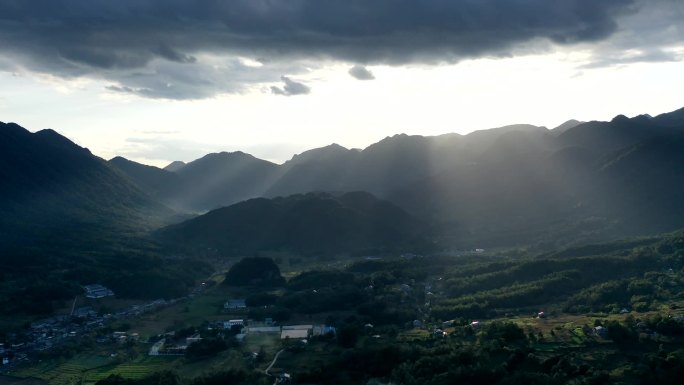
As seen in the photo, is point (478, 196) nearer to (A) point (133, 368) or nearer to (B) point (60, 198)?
(B) point (60, 198)

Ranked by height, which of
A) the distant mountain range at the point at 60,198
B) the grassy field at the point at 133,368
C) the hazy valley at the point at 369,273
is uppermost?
the distant mountain range at the point at 60,198

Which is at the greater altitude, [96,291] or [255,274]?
[96,291]

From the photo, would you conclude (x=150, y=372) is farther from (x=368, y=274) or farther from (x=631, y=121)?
(x=631, y=121)

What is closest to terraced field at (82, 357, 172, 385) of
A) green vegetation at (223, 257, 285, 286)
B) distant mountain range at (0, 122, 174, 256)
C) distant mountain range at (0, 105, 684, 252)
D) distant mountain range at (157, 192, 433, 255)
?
green vegetation at (223, 257, 285, 286)

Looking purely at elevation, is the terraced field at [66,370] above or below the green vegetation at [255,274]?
below

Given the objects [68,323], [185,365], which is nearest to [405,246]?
[68,323]

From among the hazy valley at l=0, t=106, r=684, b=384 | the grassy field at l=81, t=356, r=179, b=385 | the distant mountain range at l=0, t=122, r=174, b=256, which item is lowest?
the grassy field at l=81, t=356, r=179, b=385

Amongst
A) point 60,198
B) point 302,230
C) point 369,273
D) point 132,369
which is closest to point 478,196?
point 302,230

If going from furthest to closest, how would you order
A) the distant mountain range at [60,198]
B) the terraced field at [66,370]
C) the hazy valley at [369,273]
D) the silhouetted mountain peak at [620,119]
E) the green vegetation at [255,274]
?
the silhouetted mountain peak at [620,119]
the distant mountain range at [60,198]
the green vegetation at [255,274]
the terraced field at [66,370]
the hazy valley at [369,273]

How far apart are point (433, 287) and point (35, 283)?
40186 millimetres

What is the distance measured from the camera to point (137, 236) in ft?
A: 376

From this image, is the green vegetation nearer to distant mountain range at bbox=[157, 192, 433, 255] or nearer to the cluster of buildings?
the cluster of buildings

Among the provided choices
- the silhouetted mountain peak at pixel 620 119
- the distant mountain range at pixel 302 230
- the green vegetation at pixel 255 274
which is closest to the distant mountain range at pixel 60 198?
the distant mountain range at pixel 302 230

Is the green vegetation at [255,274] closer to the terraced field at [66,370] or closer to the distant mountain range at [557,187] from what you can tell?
the terraced field at [66,370]
